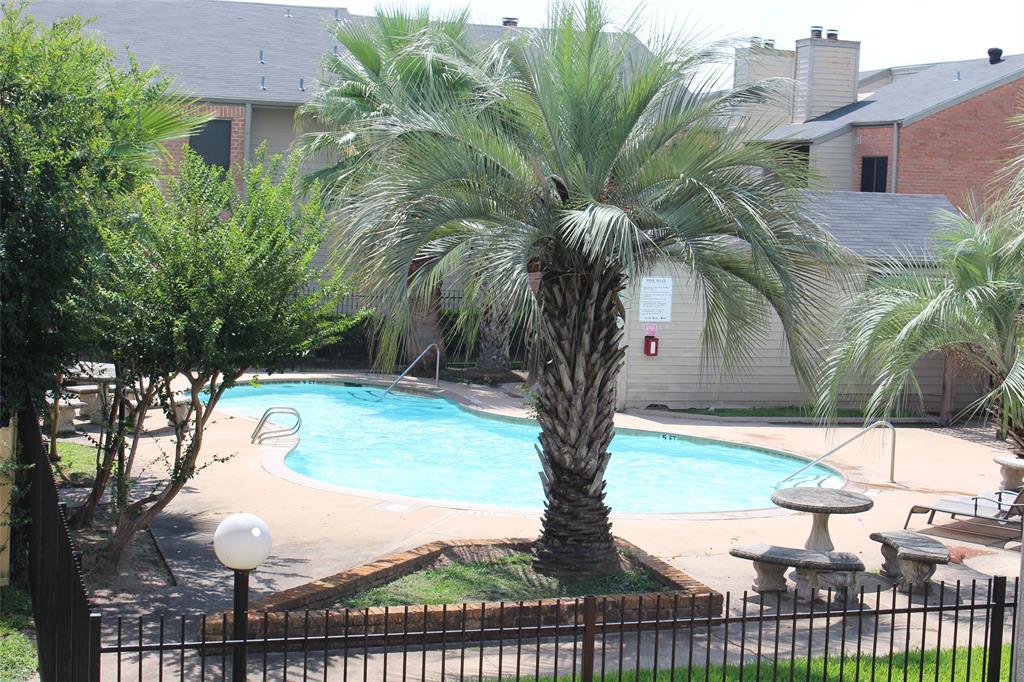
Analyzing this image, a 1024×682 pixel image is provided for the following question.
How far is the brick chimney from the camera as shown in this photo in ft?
108

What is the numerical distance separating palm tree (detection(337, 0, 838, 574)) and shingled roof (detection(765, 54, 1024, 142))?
2012cm

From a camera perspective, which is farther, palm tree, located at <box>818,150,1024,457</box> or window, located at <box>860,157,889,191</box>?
window, located at <box>860,157,889,191</box>

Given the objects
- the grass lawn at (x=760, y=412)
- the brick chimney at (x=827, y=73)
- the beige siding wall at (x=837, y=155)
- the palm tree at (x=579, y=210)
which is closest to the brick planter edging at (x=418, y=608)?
the palm tree at (x=579, y=210)

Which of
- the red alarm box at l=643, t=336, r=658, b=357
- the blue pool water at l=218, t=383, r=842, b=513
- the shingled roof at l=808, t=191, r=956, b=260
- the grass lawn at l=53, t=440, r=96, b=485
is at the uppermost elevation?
the shingled roof at l=808, t=191, r=956, b=260

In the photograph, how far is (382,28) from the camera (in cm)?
2230

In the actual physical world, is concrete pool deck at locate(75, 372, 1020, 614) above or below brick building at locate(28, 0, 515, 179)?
below

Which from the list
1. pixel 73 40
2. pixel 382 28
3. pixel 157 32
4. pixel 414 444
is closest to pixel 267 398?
pixel 414 444

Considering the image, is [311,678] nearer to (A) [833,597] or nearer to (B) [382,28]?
(A) [833,597]

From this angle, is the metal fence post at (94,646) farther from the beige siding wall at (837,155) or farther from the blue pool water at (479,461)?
the beige siding wall at (837,155)

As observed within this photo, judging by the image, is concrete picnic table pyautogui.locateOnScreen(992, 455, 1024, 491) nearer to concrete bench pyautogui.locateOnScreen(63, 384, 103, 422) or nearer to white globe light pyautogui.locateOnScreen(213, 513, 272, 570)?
white globe light pyautogui.locateOnScreen(213, 513, 272, 570)

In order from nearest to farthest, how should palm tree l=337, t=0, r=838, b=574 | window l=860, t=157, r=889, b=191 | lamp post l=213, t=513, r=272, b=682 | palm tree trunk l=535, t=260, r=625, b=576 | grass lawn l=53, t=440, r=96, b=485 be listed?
lamp post l=213, t=513, r=272, b=682 → palm tree l=337, t=0, r=838, b=574 → palm tree trunk l=535, t=260, r=625, b=576 → grass lawn l=53, t=440, r=96, b=485 → window l=860, t=157, r=889, b=191

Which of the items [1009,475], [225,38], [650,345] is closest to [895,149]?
[650,345]

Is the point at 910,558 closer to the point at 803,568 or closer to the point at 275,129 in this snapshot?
the point at 803,568

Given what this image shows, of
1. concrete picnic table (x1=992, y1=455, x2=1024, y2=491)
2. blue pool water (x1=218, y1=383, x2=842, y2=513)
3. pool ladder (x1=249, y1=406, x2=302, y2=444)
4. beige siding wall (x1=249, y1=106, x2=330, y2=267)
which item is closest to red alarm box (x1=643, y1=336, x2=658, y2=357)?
blue pool water (x1=218, y1=383, x2=842, y2=513)
